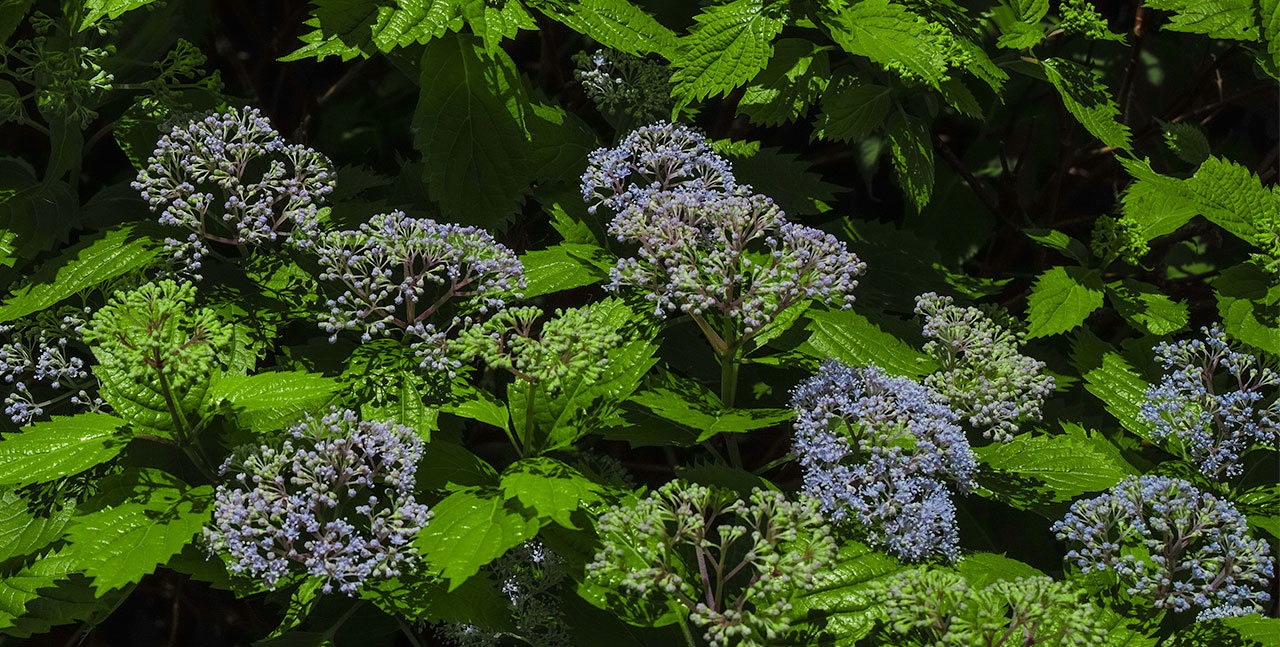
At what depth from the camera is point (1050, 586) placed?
2.40 m

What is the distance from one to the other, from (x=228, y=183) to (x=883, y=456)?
175 cm

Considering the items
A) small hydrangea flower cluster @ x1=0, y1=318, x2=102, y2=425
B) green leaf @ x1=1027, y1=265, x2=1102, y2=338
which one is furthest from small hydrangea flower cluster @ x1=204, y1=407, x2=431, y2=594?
green leaf @ x1=1027, y1=265, x2=1102, y2=338

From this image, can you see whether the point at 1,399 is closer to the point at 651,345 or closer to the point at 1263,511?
the point at 651,345

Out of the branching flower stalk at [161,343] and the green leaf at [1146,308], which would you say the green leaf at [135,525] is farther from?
the green leaf at [1146,308]

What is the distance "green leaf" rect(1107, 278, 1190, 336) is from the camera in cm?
328

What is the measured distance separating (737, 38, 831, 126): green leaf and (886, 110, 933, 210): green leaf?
23 centimetres

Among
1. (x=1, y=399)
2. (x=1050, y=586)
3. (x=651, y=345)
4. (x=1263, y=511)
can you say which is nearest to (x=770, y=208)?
(x=651, y=345)

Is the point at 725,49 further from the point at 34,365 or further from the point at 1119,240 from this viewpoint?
the point at 34,365

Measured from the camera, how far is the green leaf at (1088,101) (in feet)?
10.5

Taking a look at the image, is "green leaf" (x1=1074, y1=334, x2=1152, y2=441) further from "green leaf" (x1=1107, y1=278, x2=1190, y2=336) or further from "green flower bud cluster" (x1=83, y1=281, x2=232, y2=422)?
"green flower bud cluster" (x1=83, y1=281, x2=232, y2=422)

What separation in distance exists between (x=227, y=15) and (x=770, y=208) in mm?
2776

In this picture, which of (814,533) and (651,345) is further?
(651,345)

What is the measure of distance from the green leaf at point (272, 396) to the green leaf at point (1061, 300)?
76.3 inches

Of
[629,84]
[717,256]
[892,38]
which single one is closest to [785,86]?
[892,38]
